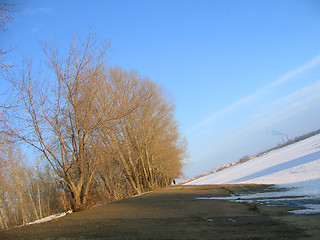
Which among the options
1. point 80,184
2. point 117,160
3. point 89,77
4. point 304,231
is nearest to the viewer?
point 304,231

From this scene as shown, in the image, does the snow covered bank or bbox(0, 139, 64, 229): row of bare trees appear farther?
bbox(0, 139, 64, 229): row of bare trees

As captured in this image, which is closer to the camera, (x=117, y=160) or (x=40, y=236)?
(x=40, y=236)

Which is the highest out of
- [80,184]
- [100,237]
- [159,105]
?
[159,105]

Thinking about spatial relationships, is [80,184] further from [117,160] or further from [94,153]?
[117,160]

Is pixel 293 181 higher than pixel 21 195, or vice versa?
pixel 21 195

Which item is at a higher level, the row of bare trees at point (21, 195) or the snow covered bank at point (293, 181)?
the row of bare trees at point (21, 195)

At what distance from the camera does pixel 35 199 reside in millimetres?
31141

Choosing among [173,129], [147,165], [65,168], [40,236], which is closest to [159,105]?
[173,129]

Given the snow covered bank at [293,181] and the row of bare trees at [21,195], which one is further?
the row of bare trees at [21,195]

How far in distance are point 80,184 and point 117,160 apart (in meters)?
13.0

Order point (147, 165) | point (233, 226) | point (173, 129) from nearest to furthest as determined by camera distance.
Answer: point (233, 226), point (147, 165), point (173, 129)

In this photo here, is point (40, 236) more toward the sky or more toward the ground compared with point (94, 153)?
more toward the ground

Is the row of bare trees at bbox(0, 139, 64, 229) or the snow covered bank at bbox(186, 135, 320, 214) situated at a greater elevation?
the row of bare trees at bbox(0, 139, 64, 229)

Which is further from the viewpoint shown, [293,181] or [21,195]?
[21,195]
